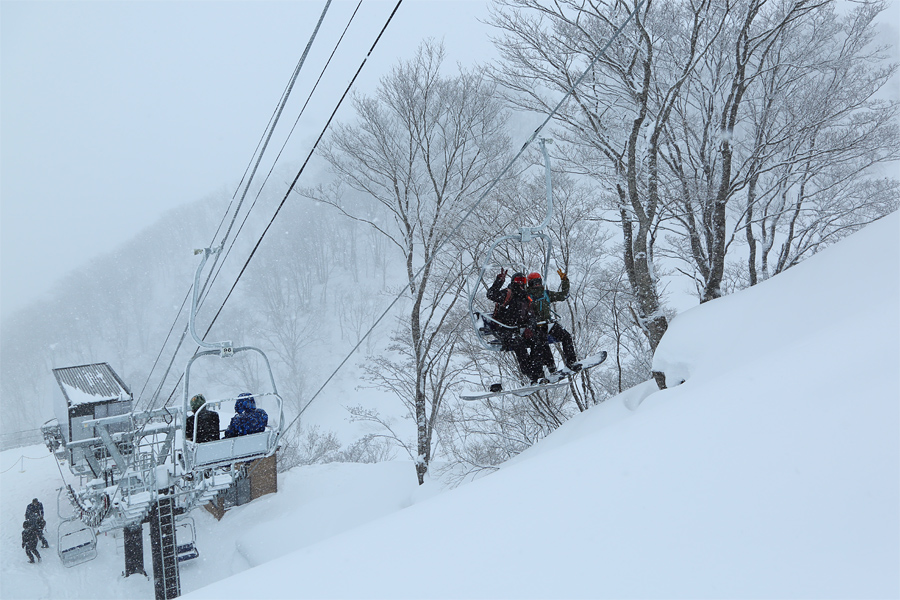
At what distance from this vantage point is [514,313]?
6.70m

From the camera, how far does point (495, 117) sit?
A: 536 inches

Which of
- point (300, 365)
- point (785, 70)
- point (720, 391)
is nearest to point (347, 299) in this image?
point (300, 365)

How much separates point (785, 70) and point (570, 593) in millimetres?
11405

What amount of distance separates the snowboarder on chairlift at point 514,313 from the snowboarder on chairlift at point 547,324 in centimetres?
11

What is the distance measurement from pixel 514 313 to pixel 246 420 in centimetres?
447

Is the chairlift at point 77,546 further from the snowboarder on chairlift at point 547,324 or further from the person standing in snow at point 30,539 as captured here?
the snowboarder on chairlift at point 547,324

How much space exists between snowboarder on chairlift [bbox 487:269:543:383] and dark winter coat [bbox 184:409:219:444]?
4597mm

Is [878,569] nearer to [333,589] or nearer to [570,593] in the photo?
[570,593]

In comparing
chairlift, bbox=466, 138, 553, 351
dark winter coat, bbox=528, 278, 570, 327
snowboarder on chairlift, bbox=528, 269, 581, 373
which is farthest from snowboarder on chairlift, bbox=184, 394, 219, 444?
dark winter coat, bbox=528, 278, 570, 327

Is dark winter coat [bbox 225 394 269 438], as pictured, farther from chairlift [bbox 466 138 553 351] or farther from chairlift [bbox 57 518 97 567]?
chairlift [bbox 57 518 97 567]

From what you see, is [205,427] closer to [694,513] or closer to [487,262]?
[487,262]

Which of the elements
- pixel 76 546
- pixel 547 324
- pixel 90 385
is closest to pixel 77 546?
pixel 76 546

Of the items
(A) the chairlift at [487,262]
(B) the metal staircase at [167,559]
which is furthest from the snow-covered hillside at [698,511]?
(B) the metal staircase at [167,559]

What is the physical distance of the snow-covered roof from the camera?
11.9m
